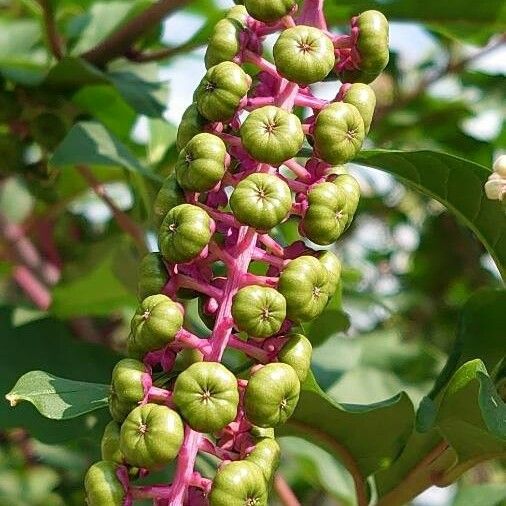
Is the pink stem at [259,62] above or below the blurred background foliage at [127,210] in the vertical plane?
above

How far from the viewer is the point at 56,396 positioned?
1.07 meters

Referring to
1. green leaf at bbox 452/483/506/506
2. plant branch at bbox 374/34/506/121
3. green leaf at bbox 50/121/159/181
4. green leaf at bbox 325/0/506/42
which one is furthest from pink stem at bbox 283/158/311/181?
plant branch at bbox 374/34/506/121

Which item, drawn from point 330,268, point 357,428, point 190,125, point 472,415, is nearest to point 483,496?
point 357,428

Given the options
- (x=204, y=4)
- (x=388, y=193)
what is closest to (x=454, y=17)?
(x=204, y=4)

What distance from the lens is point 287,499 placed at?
5.75 ft

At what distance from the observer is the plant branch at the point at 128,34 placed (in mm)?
1788

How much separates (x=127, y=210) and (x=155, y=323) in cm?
122

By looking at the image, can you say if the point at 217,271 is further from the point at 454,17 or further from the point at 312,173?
the point at 454,17

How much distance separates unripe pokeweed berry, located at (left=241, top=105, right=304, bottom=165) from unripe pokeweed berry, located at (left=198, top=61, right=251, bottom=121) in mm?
37

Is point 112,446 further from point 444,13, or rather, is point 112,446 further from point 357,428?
point 444,13

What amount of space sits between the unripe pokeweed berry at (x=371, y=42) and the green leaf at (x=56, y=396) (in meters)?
0.44

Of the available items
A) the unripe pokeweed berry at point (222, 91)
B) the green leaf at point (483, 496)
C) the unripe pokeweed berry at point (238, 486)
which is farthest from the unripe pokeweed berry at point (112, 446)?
the green leaf at point (483, 496)

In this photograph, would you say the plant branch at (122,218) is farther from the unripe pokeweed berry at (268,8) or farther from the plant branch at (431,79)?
the plant branch at (431,79)

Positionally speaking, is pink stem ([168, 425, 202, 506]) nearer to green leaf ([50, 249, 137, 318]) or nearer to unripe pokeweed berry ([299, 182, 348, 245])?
unripe pokeweed berry ([299, 182, 348, 245])
